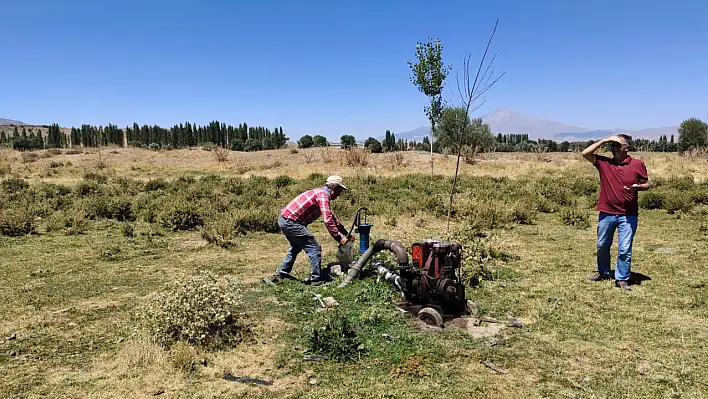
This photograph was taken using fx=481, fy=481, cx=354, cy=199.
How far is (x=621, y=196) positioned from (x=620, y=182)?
195mm

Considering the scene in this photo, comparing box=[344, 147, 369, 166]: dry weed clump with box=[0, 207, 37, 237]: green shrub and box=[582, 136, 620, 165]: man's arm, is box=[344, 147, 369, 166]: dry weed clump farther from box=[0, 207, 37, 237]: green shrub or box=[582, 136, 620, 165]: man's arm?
box=[582, 136, 620, 165]: man's arm

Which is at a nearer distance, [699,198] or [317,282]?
[317,282]

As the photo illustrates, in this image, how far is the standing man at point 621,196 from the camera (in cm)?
660

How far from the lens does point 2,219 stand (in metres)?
10.7

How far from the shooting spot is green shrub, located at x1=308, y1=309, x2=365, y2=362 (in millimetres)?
4664

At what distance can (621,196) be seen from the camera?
6641 millimetres

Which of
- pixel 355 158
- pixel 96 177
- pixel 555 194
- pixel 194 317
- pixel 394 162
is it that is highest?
pixel 355 158

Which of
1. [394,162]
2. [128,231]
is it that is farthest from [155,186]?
[394,162]

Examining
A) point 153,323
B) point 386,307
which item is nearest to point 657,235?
point 386,307

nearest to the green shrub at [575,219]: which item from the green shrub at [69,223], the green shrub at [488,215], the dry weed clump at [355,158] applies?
the green shrub at [488,215]

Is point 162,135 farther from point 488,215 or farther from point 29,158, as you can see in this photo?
point 488,215

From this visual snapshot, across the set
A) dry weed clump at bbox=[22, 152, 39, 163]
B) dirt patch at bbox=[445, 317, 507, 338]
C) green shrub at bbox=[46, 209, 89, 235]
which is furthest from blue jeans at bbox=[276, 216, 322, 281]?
dry weed clump at bbox=[22, 152, 39, 163]

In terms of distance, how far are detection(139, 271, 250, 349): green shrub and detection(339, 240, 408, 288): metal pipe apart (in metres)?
1.84

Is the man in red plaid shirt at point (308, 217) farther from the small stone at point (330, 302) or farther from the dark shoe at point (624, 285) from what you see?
the dark shoe at point (624, 285)
